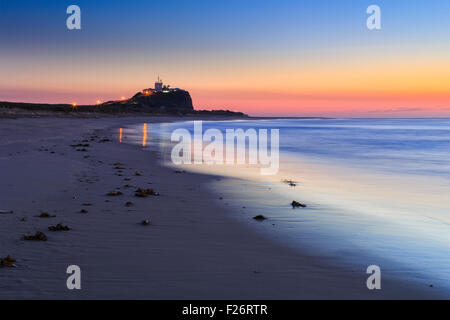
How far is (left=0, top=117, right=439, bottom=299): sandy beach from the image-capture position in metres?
4.14

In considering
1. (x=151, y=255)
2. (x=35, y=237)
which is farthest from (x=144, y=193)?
(x=151, y=255)

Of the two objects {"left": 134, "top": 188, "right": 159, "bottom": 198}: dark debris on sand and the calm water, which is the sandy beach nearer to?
{"left": 134, "top": 188, "right": 159, "bottom": 198}: dark debris on sand

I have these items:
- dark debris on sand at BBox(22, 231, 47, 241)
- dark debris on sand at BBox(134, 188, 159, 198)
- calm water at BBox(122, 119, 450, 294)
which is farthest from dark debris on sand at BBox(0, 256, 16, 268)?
dark debris on sand at BBox(134, 188, 159, 198)

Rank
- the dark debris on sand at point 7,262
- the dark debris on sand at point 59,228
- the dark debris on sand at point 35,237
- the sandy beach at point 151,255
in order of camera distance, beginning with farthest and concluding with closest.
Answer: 1. the dark debris on sand at point 59,228
2. the dark debris on sand at point 35,237
3. the dark debris on sand at point 7,262
4. the sandy beach at point 151,255

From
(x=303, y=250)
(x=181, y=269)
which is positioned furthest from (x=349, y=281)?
(x=181, y=269)

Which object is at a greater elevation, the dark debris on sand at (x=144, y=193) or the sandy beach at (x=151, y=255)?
the dark debris on sand at (x=144, y=193)

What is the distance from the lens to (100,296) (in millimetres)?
3965

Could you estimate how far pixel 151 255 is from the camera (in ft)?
16.8

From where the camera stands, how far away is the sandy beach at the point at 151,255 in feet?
13.6

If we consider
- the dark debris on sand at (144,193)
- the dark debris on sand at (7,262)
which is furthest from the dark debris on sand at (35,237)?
the dark debris on sand at (144,193)

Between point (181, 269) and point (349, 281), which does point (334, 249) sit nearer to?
point (349, 281)

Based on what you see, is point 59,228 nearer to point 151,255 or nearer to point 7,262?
point 7,262

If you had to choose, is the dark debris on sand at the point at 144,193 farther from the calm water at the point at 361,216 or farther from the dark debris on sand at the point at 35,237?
the dark debris on sand at the point at 35,237

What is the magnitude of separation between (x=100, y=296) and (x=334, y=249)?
3634mm
